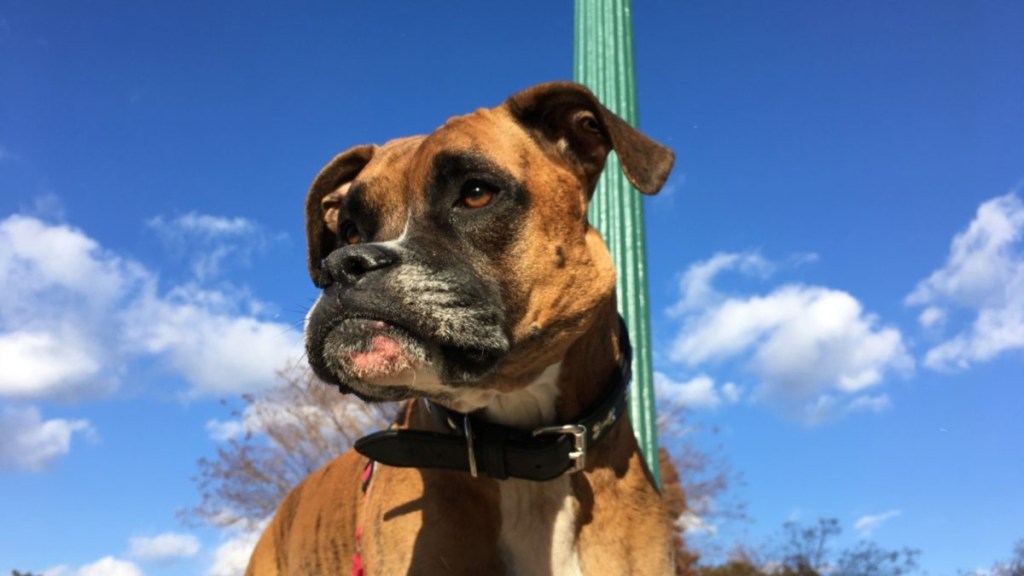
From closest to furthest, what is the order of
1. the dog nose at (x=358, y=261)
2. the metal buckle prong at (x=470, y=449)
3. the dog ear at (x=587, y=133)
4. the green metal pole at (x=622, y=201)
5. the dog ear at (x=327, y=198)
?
the dog nose at (x=358, y=261) → the metal buckle prong at (x=470, y=449) → the dog ear at (x=587, y=133) → the dog ear at (x=327, y=198) → the green metal pole at (x=622, y=201)

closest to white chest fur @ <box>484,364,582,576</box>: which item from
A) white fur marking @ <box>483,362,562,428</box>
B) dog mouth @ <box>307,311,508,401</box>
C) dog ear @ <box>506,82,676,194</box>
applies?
white fur marking @ <box>483,362,562,428</box>

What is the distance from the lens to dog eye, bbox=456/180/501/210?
340 centimetres

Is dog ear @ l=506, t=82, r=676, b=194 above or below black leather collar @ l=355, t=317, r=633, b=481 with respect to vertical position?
above

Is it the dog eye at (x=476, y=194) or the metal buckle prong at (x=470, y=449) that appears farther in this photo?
the dog eye at (x=476, y=194)

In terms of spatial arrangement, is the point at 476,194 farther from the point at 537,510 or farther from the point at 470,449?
the point at 537,510

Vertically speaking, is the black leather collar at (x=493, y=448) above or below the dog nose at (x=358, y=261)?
below

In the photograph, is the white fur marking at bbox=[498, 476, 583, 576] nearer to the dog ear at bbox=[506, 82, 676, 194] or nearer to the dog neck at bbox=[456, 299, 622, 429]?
the dog neck at bbox=[456, 299, 622, 429]

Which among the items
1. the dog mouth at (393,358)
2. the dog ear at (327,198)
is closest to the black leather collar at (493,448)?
the dog mouth at (393,358)

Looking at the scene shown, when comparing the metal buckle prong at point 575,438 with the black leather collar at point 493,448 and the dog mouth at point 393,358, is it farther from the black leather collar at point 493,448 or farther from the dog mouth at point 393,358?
the dog mouth at point 393,358

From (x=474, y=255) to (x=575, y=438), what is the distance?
77cm

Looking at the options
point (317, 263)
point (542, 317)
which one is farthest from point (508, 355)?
point (317, 263)

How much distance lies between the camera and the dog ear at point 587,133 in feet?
12.3

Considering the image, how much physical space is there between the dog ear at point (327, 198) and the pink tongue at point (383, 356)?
58.3 inches

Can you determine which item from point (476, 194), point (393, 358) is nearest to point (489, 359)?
point (393, 358)
